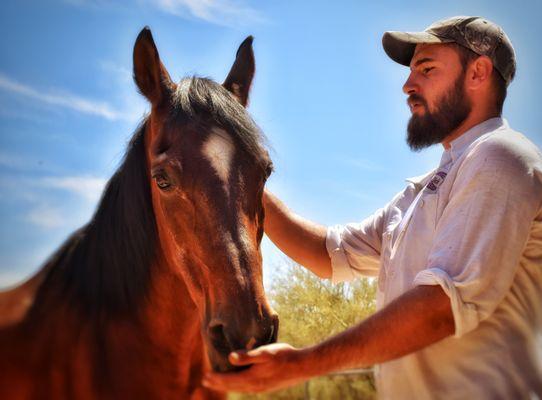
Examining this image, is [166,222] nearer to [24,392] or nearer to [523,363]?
[24,392]

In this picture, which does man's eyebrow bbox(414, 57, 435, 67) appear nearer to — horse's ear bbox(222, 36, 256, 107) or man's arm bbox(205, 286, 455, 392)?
horse's ear bbox(222, 36, 256, 107)

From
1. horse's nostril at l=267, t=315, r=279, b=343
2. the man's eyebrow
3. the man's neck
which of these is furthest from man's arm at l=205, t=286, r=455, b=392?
the man's eyebrow

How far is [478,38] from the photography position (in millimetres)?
3213

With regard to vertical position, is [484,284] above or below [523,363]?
above

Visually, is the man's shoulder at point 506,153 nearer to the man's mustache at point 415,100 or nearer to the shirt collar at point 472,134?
the shirt collar at point 472,134

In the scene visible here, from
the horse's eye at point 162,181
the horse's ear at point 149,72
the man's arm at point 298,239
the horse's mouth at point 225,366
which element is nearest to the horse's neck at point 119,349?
the horse's eye at point 162,181

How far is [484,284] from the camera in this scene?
2355 millimetres

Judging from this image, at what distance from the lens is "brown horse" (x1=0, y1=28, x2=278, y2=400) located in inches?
93.4

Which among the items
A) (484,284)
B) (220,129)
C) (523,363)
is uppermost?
(220,129)

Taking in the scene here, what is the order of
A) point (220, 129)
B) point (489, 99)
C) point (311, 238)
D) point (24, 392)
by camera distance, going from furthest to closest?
point (311, 238), point (489, 99), point (220, 129), point (24, 392)

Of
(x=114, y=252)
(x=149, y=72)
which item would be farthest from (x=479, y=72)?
(x=114, y=252)

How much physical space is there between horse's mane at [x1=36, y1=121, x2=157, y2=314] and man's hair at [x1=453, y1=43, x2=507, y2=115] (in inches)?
86.1

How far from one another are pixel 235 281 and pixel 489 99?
2171 mm

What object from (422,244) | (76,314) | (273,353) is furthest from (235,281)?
(422,244)
